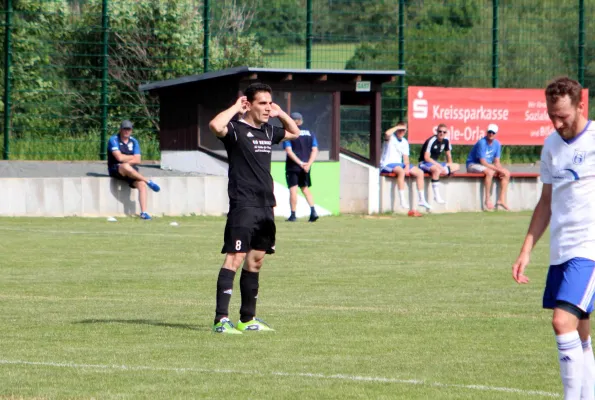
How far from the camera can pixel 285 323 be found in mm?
10070

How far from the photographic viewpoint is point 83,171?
2584 centimetres

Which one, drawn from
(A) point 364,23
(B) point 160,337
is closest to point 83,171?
(A) point 364,23

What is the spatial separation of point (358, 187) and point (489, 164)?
11.4 feet

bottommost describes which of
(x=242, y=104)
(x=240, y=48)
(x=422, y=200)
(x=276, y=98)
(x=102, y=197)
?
(x=422, y=200)

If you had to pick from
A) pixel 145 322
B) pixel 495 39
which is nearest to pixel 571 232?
pixel 145 322

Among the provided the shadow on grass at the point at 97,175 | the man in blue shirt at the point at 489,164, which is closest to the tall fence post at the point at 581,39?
the man in blue shirt at the point at 489,164

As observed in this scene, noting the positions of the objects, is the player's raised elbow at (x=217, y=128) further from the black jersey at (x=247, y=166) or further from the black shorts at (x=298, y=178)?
the black shorts at (x=298, y=178)

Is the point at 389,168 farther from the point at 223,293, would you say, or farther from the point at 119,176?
the point at 223,293

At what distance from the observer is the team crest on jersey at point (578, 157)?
6.50 metres

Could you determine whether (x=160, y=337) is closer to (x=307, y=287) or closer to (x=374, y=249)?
(x=307, y=287)

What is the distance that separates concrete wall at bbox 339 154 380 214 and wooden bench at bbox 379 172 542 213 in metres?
0.29

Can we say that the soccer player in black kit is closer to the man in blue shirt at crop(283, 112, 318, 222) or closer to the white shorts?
the man in blue shirt at crop(283, 112, 318, 222)

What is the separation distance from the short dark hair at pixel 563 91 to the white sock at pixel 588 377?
134cm

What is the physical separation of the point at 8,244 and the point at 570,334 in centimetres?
1281
